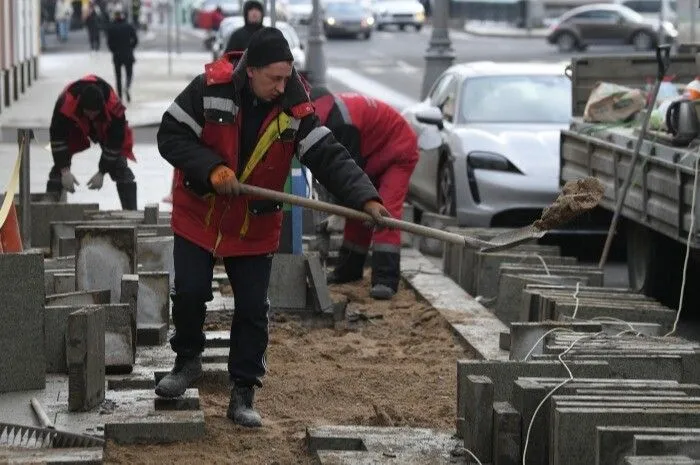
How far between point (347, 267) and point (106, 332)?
4000 millimetres

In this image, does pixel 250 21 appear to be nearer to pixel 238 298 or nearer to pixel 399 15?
pixel 238 298

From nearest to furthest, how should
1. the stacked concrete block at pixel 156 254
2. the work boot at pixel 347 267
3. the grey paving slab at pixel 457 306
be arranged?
the grey paving slab at pixel 457 306 < the stacked concrete block at pixel 156 254 < the work boot at pixel 347 267

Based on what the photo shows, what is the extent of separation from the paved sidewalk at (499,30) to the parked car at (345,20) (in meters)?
7.06

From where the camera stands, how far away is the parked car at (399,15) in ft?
228

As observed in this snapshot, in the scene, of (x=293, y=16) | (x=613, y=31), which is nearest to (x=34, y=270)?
(x=613, y=31)

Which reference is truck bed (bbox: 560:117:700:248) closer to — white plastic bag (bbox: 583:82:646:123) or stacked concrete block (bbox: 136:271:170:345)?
white plastic bag (bbox: 583:82:646:123)

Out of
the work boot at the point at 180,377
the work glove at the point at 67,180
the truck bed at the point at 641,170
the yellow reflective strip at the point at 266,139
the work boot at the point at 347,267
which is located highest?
the yellow reflective strip at the point at 266,139

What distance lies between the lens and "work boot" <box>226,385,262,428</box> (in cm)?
750

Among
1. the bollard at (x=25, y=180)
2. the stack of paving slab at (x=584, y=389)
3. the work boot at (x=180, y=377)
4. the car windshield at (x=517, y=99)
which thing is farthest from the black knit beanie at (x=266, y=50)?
the car windshield at (x=517, y=99)

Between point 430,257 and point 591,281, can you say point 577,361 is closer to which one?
point 591,281

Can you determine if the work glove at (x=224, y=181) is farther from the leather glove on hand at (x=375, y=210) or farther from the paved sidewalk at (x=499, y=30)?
the paved sidewalk at (x=499, y=30)

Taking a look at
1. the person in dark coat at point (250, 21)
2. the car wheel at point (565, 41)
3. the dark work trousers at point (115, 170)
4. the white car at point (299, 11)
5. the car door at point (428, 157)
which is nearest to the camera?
the dark work trousers at point (115, 170)

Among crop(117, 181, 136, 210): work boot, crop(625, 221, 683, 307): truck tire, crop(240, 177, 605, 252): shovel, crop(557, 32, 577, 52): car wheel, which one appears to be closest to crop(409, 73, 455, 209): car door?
crop(117, 181, 136, 210): work boot

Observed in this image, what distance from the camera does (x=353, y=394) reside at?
27.6 ft
